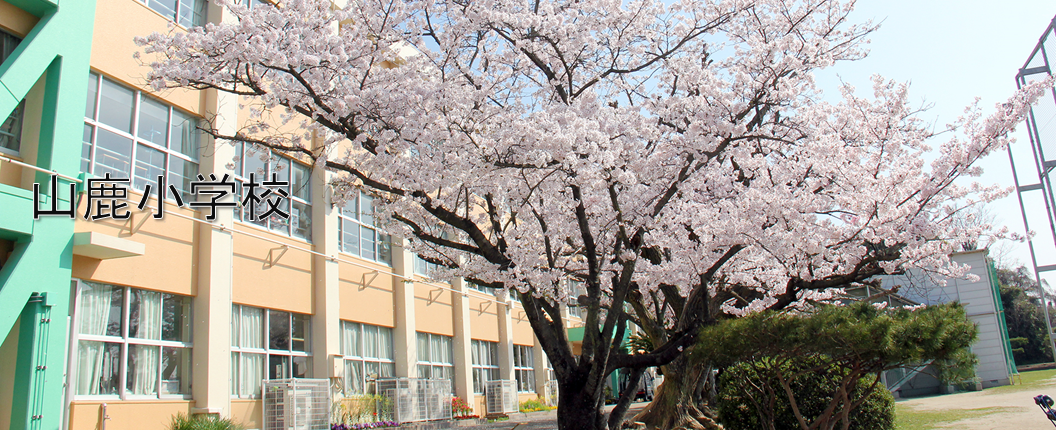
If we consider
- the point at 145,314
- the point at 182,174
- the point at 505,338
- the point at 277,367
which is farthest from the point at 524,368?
the point at 145,314

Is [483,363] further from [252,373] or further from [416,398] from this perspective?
[252,373]

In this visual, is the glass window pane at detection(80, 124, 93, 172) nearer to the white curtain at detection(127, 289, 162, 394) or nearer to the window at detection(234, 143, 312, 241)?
the white curtain at detection(127, 289, 162, 394)

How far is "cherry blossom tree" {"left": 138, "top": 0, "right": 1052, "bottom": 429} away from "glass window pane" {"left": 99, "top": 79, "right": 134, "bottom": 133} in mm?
2492

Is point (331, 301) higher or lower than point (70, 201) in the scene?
lower

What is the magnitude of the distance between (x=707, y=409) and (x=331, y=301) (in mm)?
8476

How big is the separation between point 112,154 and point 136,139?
0.47 metres

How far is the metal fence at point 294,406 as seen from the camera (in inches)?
462

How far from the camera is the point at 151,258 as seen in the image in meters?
10.3

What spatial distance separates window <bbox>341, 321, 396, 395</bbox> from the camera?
14.7 metres

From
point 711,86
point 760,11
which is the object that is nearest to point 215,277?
point 711,86

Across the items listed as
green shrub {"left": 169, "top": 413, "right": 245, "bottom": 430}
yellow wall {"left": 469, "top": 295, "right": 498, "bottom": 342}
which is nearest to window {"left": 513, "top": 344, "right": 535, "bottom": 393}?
yellow wall {"left": 469, "top": 295, "right": 498, "bottom": 342}

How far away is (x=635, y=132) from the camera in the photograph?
8664 millimetres

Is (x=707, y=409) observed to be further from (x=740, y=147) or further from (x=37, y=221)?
(x=37, y=221)

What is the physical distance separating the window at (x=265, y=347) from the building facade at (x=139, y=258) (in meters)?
0.03
